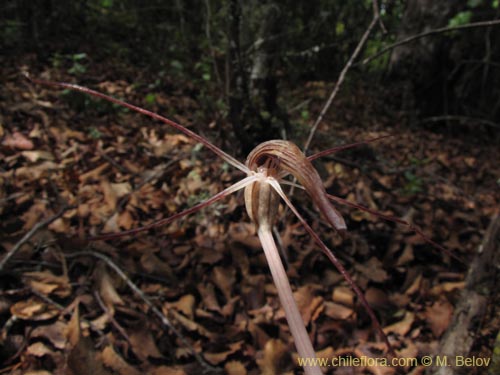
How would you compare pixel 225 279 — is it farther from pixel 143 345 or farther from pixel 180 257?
pixel 143 345

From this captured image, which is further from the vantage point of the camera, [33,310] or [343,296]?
[343,296]

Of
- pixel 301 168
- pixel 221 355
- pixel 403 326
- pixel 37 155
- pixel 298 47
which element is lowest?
pixel 403 326

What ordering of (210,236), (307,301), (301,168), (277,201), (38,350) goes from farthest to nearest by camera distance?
1. (210,236)
2. (307,301)
3. (38,350)
4. (277,201)
5. (301,168)

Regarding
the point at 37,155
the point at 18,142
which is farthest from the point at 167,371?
the point at 18,142

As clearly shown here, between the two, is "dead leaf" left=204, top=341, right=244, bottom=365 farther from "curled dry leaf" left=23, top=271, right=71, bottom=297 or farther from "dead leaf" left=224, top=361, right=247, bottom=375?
"curled dry leaf" left=23, top=271, right=71, bottom=297

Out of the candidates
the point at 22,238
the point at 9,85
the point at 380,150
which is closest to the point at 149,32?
the point at 9,85

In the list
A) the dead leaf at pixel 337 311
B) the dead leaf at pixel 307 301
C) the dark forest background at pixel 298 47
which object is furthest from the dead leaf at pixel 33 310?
the dark forest background at pixel 298 47

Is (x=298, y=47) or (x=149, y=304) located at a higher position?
(x=298, y=47)

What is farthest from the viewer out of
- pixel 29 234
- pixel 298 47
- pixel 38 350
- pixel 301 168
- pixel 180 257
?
pixel 298 47

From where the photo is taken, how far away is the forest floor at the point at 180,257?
3.11ft

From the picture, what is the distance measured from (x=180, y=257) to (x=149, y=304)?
0.29 meters

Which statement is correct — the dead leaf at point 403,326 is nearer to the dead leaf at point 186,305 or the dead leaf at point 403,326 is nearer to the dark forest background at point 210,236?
the dark forest background at point 210,236

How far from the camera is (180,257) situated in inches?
51.6

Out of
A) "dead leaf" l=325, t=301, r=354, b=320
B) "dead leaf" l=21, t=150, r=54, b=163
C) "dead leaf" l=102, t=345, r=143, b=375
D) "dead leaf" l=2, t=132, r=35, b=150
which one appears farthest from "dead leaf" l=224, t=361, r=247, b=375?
"dead leaf" l=2, t=132, r=35, b=150
